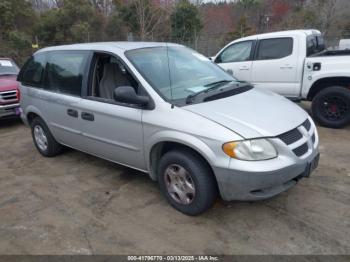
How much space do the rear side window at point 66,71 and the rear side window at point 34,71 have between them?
206mm

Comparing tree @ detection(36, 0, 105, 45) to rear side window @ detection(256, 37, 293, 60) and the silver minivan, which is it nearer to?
rear side window @ detection(256, 37, 293, 60)

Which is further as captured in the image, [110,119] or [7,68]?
[7,68]

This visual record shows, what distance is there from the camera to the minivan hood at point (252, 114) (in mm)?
2730

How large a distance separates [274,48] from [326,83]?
1291 millimetres

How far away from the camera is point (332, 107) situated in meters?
5.73

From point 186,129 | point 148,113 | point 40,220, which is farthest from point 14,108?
point 186,129

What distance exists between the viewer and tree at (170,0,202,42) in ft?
61.4

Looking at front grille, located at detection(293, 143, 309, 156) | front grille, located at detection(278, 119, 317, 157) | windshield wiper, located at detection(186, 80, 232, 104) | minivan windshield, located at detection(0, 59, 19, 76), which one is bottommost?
front grille, located at detection(293, 143, 309, 156)

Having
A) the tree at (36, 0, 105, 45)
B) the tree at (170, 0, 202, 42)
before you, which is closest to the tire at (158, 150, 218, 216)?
the tree at (36, 0, 105, 45)

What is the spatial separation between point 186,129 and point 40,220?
184cm

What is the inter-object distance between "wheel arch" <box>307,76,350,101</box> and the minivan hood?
282cm

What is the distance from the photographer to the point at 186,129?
2.86m

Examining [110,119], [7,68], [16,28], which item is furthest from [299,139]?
[16,28]

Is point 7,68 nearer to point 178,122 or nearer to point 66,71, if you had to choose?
point 66,71
